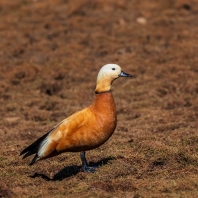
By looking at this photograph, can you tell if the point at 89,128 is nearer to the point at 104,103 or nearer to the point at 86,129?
the point at 86,129

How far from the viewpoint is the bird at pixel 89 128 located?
7074 mm

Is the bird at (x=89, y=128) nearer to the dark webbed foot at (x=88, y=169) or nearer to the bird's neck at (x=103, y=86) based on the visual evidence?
the bird's neck at (x=103, y=86)

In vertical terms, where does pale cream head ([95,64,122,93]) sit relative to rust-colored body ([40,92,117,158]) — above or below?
above

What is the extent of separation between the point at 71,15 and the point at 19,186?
1628cm

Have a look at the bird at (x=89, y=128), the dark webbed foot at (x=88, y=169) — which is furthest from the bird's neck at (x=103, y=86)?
the dark webbed foot at (x=88, y=169)

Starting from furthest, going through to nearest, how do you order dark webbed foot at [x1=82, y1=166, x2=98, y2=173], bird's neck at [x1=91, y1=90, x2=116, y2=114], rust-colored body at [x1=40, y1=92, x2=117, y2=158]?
dark webbed foot at [x1=82, y1=166, x2=98, y2=173], bird's neck at [x1=91, y1=90, x2=116, y2=114], rust-colored body at [x1=40, y1=92, x2=117, y2=158]

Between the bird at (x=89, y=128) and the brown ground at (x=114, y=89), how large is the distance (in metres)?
0.46

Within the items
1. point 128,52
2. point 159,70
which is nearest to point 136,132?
point 159,70

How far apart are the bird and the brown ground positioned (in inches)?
18.2

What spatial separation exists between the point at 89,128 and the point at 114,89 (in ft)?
22.5

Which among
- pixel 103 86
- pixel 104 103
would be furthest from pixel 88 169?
pixel 103 86

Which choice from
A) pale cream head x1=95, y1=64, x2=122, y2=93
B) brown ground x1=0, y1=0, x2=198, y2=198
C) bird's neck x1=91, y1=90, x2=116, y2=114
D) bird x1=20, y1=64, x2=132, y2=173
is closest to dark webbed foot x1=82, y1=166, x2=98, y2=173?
brown ground x1=0, y1=0, x2=198, y2=198

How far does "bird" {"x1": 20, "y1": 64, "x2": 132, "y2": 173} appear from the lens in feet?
23.2

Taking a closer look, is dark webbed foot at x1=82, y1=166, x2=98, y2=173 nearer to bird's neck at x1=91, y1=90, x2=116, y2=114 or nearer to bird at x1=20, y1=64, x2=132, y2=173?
bird at x1=20, y1=64, x2=132, y2=173
